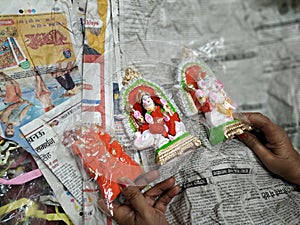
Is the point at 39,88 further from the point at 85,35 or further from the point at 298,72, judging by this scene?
the point at 298,72

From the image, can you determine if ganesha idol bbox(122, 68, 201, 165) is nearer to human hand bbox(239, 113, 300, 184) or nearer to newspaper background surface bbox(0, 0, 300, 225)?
newspaper background surface bbox(0, 0, 300, 225)

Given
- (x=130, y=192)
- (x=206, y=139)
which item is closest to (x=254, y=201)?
(x=206, y=139)

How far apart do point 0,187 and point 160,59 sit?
45 cm

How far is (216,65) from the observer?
1.01m

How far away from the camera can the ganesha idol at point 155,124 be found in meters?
0.74

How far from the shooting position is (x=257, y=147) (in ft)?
2.76

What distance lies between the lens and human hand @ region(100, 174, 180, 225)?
2.34 feet

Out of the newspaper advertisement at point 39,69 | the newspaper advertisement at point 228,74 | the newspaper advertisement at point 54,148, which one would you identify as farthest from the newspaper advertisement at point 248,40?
the newspaper advertisement at point 54,148

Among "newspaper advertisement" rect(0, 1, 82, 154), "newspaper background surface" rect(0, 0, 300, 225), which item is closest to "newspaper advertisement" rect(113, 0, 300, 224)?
"newspaper background surface" rect(0, 0, 300, 225)

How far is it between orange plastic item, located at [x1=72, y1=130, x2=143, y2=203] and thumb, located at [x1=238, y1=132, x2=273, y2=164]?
0.85ft

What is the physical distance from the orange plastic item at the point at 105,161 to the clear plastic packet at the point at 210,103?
17 centimetres

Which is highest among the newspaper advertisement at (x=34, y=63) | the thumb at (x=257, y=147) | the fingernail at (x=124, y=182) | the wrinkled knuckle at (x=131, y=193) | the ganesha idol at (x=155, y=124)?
the newspaper advertisement at (x=34, y=63)

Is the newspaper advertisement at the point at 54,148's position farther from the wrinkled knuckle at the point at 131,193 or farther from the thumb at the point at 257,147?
the thumb at the point at 257,147

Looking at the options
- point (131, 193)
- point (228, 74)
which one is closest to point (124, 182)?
point (131, 193)
